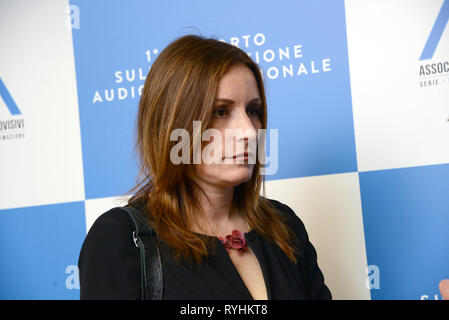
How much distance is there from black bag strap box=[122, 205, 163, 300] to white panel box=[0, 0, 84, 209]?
86cm

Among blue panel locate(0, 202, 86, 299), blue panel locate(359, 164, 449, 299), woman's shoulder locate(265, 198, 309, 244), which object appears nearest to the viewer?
woman's shoulder locate(265, 198, 309, 244)

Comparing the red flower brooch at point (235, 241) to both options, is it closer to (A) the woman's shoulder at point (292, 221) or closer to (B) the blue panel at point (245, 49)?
(A) the woman's shoulder at point (292, 221)

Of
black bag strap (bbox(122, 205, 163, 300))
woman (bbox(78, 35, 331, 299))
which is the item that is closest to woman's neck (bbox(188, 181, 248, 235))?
woman (bbox(78, 35, 331, 299))

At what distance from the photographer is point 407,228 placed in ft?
4.89

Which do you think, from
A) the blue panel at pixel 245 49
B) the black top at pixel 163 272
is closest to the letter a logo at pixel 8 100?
the blue panel at pixel 245 49

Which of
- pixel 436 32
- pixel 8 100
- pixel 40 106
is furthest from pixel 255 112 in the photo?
pixel 8 100

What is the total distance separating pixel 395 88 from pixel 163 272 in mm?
961

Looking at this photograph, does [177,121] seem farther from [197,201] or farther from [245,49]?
[245,49]

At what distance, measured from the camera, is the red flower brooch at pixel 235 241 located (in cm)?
109

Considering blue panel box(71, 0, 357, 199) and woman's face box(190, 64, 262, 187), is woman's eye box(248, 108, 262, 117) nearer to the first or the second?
woman's face box(190, 64, 262, 187)

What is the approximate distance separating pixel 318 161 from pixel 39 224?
1.08 m

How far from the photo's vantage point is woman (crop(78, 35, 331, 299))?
3.17 feet
